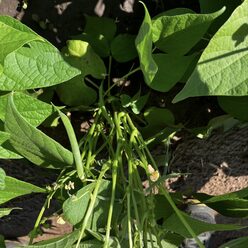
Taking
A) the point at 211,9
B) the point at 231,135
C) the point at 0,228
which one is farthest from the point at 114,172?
the point at 0,228

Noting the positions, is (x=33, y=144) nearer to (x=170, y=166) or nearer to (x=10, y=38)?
(x=10, y=38)

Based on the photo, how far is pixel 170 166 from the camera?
1200 mm

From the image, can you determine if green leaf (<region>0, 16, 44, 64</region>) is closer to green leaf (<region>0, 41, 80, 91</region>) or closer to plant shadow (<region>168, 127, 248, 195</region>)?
green leaf (<region>0, 41, 80, 91</region>)

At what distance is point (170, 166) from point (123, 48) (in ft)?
1.31

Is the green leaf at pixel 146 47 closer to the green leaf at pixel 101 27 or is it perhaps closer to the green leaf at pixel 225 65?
the green leaf at pixel 225 65

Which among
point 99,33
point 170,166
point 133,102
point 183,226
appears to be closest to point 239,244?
point 183,226

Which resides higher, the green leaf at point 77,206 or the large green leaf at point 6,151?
the large green leaf at point 6,151

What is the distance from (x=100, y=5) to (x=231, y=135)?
1.37ft

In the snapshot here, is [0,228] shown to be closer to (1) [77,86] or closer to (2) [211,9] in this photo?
(1) [77,86]

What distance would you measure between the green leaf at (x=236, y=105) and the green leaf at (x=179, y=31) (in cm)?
17

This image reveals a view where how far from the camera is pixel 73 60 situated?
0.81 metres

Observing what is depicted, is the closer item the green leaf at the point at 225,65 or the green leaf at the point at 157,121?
the green leaf at the point at 225,65

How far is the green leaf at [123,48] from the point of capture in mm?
866

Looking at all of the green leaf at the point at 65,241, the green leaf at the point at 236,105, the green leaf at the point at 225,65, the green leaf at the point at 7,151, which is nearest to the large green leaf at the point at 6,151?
the green leaf at the point at 7,151
